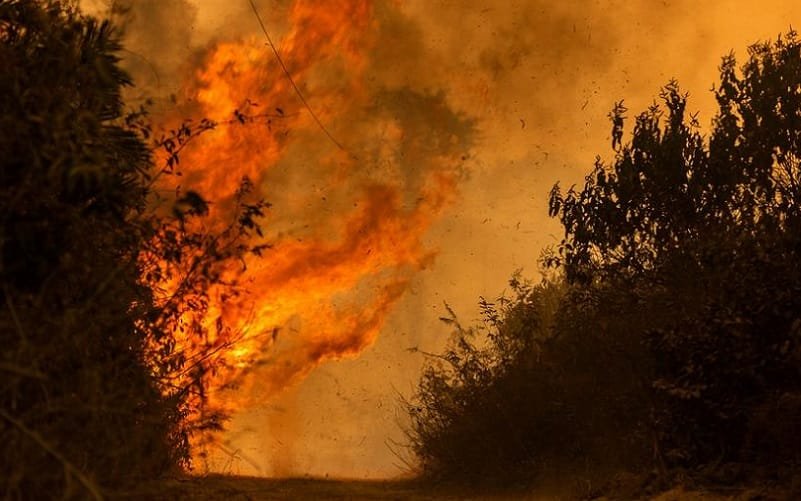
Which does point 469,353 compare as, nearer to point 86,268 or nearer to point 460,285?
point 460,285

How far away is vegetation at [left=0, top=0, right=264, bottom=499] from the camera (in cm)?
590

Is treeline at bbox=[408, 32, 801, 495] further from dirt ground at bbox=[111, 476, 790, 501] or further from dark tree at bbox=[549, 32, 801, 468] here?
dirt ground at bbox=[111, 476, 790, 501]

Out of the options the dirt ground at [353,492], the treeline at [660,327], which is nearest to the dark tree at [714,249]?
the treeline at [660,327]

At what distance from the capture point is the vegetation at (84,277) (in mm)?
5902

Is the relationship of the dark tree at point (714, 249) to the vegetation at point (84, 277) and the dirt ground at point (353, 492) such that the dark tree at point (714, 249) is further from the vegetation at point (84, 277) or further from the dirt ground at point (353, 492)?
the vegetation at point (84, 277)

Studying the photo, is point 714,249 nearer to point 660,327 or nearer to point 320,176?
point 660,327

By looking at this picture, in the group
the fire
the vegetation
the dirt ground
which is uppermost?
the fire

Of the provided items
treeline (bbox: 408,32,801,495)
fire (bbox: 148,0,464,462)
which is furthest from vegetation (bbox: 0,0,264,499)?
treeline (bbox: 408,32,801,495)

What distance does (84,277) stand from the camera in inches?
269

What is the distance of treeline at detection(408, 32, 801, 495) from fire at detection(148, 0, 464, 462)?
3950 mm

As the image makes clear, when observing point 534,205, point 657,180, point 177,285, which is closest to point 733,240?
point 657,180

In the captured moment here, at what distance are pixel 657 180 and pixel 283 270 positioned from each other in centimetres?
826

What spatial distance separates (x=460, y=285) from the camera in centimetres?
2717

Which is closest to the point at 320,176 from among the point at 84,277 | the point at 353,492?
the point at 353,492
